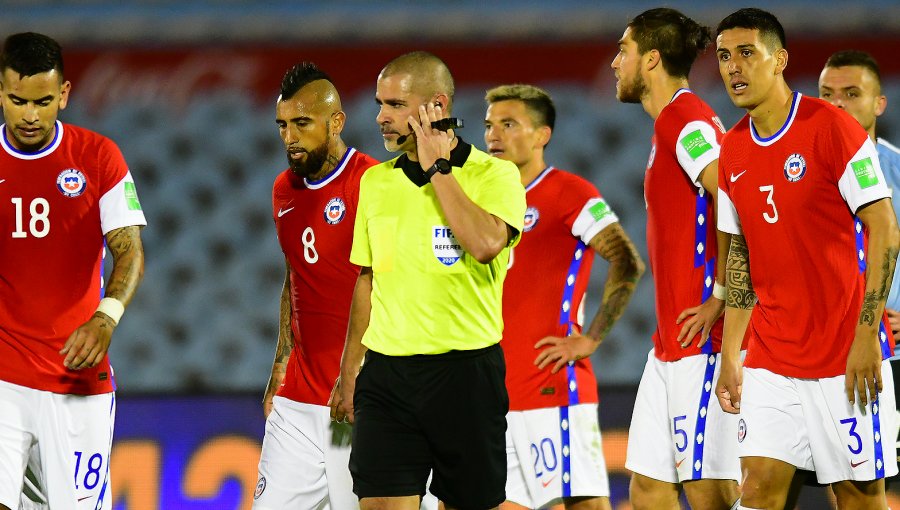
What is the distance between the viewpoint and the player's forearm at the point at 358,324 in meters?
3.93

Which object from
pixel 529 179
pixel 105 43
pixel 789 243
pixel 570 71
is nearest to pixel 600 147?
pixel 570 71

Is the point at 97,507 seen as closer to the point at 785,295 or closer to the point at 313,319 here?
the point at 313,319

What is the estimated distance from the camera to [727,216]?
4.15 metres

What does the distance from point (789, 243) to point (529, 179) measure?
1.56 m

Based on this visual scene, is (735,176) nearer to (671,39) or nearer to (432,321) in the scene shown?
(671,39)

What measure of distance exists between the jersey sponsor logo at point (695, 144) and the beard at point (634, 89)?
0.35 m

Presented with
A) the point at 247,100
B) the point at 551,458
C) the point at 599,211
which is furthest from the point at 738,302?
the point at 247,100

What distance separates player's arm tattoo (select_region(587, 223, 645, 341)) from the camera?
511 cm

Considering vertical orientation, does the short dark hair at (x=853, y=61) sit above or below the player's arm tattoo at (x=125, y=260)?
above

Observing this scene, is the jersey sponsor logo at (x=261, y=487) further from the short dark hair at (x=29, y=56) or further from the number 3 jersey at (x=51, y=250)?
the short dark hair at (x=29, y=56)

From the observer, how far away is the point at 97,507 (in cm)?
432

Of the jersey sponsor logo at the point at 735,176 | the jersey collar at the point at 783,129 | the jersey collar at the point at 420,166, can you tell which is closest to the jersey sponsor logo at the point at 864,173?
the jersey collar at the point at 783,129

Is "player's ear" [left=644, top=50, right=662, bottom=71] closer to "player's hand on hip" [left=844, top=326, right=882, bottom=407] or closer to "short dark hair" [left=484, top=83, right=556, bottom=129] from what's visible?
"short dark hair" [left=484, top=83, right=556, bottom=129]

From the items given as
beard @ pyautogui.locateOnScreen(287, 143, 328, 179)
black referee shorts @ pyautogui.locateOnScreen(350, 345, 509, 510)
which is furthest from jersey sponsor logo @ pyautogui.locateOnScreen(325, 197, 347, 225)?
black referee shorts @ pyautogui.locateOnScreen(350, 345, 509, 510)
